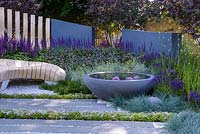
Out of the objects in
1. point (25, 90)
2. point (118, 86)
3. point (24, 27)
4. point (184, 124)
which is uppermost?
point (24, 27)

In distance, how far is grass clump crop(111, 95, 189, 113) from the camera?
4.18 metres

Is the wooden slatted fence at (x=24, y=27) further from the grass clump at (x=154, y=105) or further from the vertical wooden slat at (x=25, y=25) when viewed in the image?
the grass clump at (x=154, y=105)

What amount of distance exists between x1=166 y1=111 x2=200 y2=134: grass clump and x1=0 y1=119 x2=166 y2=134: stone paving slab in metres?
0.09

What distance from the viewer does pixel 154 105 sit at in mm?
4223

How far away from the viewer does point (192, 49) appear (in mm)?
5516

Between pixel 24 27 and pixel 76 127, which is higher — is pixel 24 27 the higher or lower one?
the higher one

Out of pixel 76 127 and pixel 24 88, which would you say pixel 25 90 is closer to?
pixel 24 88

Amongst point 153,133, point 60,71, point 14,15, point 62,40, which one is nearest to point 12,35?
point 14,15

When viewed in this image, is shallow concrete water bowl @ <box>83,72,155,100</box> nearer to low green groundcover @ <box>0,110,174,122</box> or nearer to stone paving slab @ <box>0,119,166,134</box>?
low green groundcover @ <box>0,110,174,122</box>

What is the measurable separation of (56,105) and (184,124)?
5.88ft

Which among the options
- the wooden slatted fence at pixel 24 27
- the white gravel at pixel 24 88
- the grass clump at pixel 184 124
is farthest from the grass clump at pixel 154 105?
the wooden slatted fence at pixel 24 27

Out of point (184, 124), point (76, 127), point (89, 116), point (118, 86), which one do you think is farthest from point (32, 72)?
point (184, 124)

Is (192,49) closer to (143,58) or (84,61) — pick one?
(143,58)

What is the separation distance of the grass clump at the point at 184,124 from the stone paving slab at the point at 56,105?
1.01 meters
